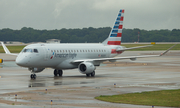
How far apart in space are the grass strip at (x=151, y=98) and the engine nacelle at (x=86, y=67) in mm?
13718

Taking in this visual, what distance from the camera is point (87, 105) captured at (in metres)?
20.8

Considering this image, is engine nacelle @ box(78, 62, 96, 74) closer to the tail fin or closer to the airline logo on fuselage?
the airline logo on fuselage

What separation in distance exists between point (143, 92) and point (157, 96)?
6.68ft

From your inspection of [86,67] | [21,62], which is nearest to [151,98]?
[86,67]

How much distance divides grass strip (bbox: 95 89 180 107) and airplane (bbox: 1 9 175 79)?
13.5 m

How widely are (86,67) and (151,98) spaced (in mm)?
16332

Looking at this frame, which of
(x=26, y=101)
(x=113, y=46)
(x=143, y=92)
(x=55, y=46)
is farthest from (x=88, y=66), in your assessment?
(x=26, y=101)

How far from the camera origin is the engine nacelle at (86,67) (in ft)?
129

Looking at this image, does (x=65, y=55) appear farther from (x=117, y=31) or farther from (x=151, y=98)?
(x=151, y=98)

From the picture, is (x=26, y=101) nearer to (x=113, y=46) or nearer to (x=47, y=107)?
(x=47, y=107)

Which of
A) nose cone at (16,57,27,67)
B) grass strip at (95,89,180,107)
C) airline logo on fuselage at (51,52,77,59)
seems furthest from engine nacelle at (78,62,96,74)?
grass strip at (95,89,180,107)

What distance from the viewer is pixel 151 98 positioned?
2361 centimetres

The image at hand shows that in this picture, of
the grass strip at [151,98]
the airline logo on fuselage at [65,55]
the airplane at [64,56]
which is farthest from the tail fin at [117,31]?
the grass strip at [151,98]

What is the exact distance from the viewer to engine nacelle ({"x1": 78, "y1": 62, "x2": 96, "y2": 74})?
1545 inches
